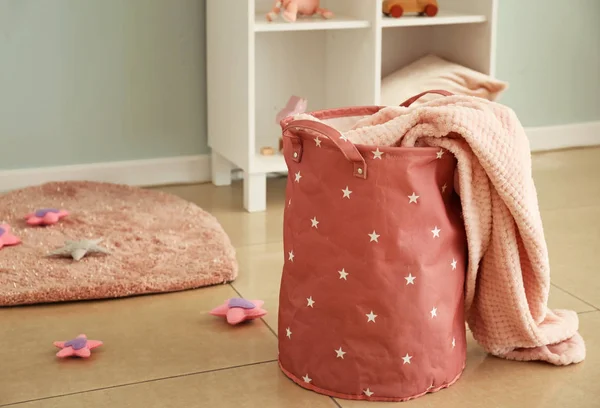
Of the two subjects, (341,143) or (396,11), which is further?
(396,11)

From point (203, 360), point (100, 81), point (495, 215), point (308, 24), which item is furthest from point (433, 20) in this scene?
point (203, 360)

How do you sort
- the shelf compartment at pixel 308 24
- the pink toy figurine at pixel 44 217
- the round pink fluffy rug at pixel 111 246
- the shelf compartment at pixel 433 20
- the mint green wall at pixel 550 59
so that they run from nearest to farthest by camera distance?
the round pink fluffy rug at pixel 111 246, the pink toy figurine at pixel 44 217, the shelf compartment at pixel 308 24, the shelf compartment at pixel 433 20, the mint green wall at pixel 550 59

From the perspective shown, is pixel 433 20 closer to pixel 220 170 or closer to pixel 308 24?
pixel 308 24

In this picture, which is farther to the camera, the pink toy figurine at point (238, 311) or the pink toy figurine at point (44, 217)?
the pink toy figurine at point (44, 217)

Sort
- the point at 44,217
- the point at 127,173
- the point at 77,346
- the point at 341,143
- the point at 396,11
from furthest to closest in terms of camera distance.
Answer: the point at 127,173
the point at 396,11
the point at 44,217
the point at 77,346
the point at 341,143

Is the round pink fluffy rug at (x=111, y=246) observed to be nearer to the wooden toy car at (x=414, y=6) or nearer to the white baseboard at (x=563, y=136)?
the wooden toy car at (x=414, y=6)

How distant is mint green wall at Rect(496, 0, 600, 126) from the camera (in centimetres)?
299

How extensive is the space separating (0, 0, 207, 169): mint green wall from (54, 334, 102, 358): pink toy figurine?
1.04 m

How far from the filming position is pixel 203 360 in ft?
5.40

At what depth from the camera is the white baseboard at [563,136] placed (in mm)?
3088

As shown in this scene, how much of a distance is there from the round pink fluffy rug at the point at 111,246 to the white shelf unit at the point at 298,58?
25 centimetres

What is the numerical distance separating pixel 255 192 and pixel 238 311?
74 centimetres

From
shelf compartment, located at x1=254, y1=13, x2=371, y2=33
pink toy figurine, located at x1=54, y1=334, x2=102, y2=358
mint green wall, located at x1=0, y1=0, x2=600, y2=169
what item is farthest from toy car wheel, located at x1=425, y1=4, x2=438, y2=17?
pink toy figurine, located at x1=54, y1=334, x2=102, y2=358

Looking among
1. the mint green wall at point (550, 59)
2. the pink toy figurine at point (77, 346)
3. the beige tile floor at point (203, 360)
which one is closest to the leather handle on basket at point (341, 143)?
the beige tile floor at point (203, 360)
